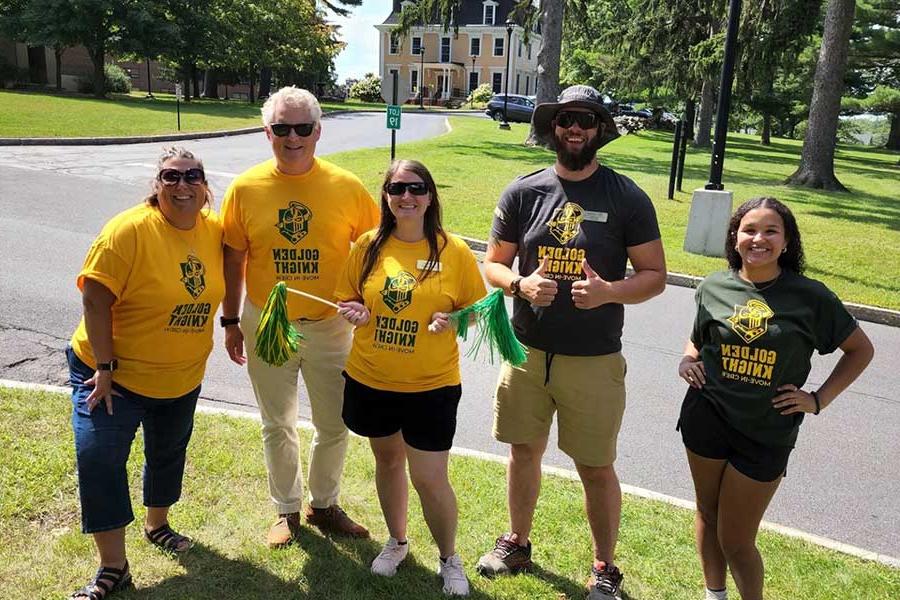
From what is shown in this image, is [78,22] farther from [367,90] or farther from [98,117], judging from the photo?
[367,90]

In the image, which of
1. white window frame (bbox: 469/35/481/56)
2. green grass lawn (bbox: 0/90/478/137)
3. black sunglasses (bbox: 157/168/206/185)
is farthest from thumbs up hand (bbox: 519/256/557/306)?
white window frame (bbox: 469/35/481/56)

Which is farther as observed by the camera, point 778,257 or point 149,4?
point 149,4

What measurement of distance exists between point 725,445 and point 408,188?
5.27ft

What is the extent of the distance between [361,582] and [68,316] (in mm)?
4701

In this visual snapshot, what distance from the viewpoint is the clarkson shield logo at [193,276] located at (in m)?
2.95

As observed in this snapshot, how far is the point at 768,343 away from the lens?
2.58 metres

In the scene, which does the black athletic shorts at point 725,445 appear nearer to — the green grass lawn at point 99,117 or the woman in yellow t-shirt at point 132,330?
the woman in yellow t-shirt at point 132,330

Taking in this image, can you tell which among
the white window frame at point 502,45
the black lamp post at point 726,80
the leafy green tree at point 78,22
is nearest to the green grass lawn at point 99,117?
the leafy green tree at point 78,22

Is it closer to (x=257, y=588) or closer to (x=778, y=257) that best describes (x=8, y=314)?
(x=257, y=588)

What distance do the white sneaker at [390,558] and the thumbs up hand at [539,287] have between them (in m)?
1.31

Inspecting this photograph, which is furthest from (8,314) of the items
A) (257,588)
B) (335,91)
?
(335,91)

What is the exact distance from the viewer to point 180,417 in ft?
10.5

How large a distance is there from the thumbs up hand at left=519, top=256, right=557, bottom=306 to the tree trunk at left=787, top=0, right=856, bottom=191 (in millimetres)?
17485

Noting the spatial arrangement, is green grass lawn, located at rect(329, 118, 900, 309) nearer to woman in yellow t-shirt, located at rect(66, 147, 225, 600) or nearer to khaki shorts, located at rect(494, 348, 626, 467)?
khaki shorts, located at rect(494, 348, 626, 467)
